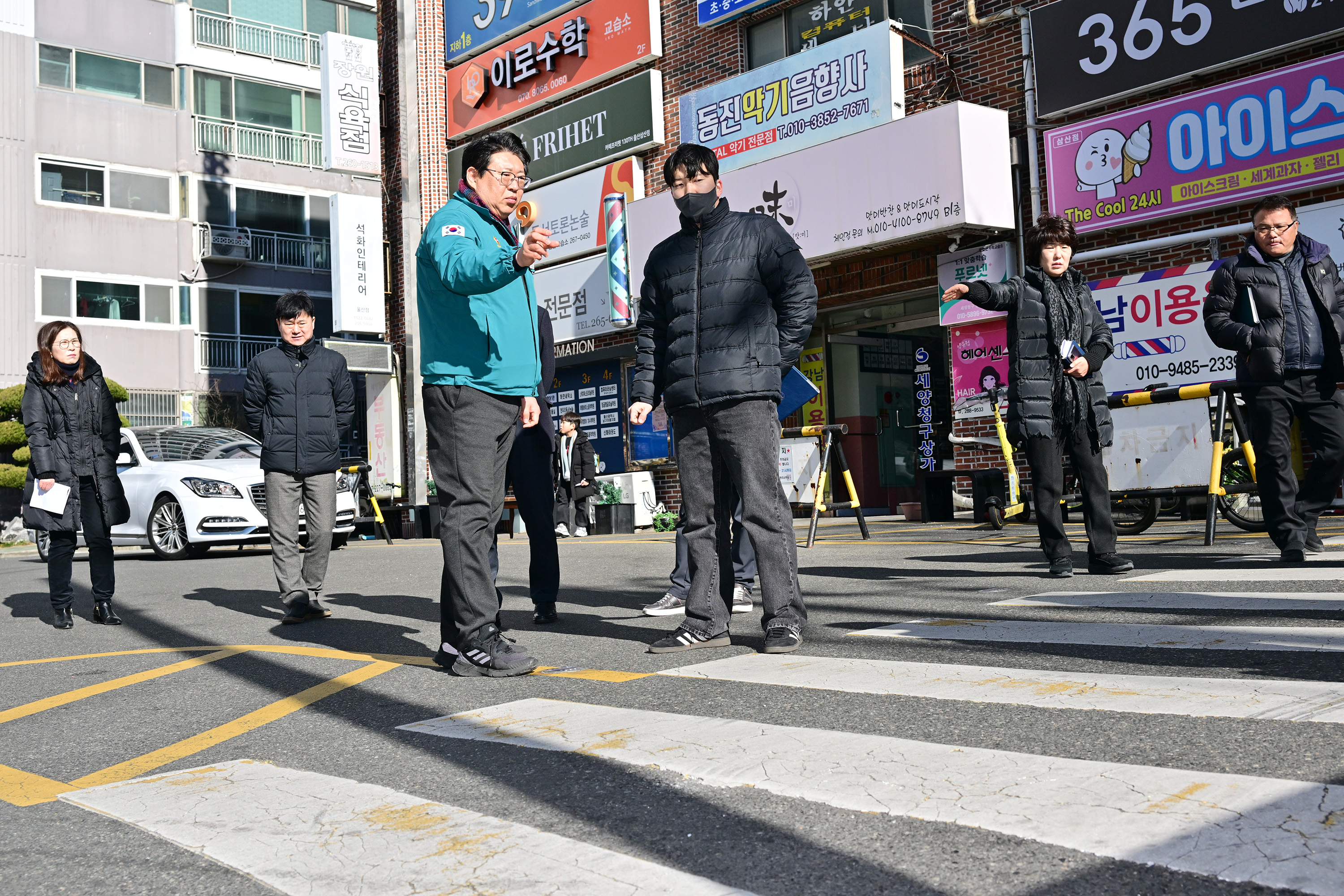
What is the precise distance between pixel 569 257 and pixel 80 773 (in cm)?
1893

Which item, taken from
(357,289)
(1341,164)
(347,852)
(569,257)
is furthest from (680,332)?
(357,289)

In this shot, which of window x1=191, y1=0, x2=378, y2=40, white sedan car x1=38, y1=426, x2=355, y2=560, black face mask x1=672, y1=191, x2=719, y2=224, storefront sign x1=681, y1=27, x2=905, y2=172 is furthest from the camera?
window x1=191, y1=0, x2=378, y2=40

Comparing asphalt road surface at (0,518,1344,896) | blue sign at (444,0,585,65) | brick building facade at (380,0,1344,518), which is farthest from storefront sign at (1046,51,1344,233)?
blue sign at (444,0,585,65)

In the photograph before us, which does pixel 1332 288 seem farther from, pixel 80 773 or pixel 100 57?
pixel 100 57

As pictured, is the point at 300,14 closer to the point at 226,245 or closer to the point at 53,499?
the point at 226,245

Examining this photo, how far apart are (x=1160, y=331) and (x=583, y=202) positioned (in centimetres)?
1099

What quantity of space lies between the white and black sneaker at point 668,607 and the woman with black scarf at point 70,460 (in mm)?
3282

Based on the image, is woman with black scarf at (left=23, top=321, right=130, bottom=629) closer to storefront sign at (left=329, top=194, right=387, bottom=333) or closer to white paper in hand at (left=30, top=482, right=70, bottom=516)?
white paper in hand at (left=30, top=482, right=70, bottom=516)

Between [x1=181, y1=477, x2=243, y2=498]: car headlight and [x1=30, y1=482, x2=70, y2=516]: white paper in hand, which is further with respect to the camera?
[x1=181, y1=477, x2=243, y2=498]: car headlight

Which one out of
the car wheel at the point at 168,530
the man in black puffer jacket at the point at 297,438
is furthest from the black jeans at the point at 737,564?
the car wheel at the point at 168,530

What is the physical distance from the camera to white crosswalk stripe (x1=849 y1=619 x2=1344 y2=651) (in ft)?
13.4

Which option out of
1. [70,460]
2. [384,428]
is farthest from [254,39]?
[70,460]

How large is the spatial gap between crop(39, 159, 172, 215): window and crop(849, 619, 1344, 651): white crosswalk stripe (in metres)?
30.6

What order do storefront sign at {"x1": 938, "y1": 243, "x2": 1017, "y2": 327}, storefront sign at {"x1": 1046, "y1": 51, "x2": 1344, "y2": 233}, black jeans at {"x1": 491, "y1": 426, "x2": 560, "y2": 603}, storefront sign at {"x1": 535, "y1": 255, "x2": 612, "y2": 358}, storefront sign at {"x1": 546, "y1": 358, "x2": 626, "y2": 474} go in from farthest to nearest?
storefront sign at {"x1": 546, "y1": 358, "x2": 626, "y2": 474} < storefront sign at {"x1": 535, "y1": 255, "x2": 612, "y2": 358} < storefront sign at {"x1": 938, "y1": 243, "x2": 1017, "y2": 327} < storefront sign at {"x1": 1046, "y1": 51, "x2": 1344, "y2": 233} < black jeans at {"x1": 491, "y1": 426, "x2": 560, "y2": 603}
